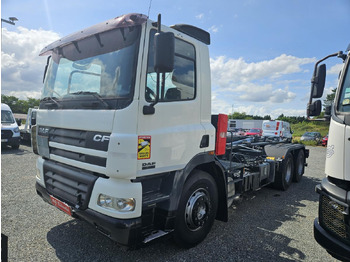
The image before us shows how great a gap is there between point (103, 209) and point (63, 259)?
0.99 m

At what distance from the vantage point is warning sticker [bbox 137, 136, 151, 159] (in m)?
2.45

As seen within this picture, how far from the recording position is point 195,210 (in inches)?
122

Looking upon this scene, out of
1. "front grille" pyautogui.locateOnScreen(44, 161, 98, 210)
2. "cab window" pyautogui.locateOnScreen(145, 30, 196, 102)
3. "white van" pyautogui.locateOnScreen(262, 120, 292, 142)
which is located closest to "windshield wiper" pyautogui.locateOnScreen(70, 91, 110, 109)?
"cab window" pyautogui.locateOnScreen(145, 30, 196, 102)

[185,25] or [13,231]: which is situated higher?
[185,25]

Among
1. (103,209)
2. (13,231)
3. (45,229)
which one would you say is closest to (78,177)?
(103,209)

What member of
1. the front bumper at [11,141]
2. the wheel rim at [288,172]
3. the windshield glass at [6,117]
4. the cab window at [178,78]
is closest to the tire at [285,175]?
the wheel rim at [288,172]

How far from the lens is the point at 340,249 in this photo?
2.32 m

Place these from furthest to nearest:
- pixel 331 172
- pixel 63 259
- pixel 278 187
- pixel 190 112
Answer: pixel 278 187 → pixel 190 112 → pixel 63 259 → pixel 331 172

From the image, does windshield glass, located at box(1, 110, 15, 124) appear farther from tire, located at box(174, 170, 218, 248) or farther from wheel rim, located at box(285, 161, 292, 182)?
wheel rim, located at box(285, 161, 292, 182)

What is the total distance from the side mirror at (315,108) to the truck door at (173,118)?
1501 mm

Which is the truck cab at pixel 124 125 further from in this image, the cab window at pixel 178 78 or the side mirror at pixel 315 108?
the side mirror at pixel 315 108

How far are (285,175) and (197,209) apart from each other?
4160mm

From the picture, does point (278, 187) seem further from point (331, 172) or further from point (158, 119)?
point (158, 119)

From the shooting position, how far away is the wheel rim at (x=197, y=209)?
303cm
